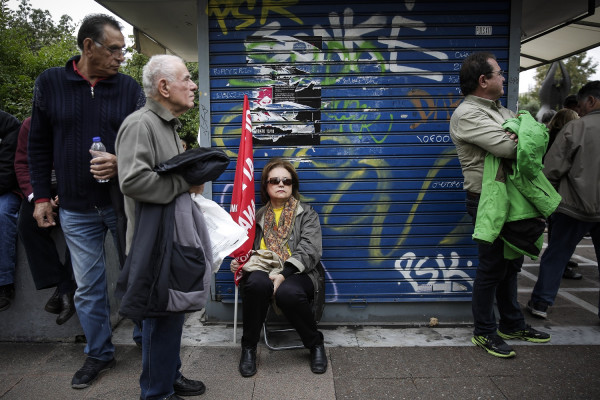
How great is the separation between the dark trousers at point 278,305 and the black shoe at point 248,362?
4 centimetres

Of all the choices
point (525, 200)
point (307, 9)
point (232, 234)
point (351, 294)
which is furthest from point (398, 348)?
point (307, 9)

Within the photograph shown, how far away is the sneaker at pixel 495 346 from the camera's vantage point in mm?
3611

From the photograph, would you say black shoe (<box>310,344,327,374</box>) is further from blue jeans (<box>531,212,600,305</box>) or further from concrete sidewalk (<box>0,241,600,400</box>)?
blue jeans (<box>531,212,600,305</box>)

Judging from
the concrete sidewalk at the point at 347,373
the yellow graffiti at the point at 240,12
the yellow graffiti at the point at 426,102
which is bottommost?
the concrete sidewalk at the point at 347,373

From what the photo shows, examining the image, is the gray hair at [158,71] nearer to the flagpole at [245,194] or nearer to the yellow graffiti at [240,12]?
the flagpole at [245,194]

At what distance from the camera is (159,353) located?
8.87 ft

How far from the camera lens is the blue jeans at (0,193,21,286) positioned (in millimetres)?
3791

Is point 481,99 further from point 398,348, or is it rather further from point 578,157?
point 398,348

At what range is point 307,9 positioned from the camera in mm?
4117

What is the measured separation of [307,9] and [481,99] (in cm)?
168

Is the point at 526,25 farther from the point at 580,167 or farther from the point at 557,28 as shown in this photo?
the point at 580,167

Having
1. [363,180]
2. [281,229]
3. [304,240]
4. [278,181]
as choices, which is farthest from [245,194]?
[363,180]

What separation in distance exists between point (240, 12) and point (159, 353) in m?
2.89

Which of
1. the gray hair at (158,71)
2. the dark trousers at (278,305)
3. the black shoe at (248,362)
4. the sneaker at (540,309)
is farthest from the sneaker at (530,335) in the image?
the gray hair at (158,71)
